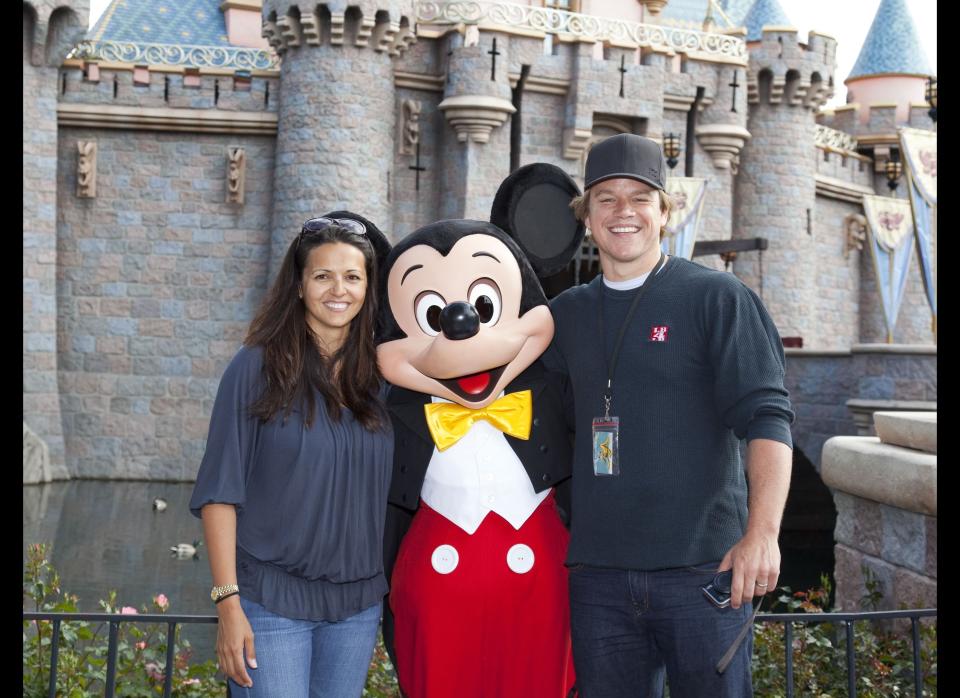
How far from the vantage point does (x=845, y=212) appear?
62.8 feet

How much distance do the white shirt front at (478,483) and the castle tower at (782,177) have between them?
14731 mm

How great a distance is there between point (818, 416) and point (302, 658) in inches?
451

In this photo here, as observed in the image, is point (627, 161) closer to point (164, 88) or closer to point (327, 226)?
point (327, 226)

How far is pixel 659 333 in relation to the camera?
2.40m

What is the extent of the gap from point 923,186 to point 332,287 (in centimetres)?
1040

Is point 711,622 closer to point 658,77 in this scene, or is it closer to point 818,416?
point 818,416

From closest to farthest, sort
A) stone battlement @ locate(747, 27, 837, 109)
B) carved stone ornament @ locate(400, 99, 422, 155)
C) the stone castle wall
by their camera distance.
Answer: the stone castle wall
carved stone ornament @ locate(400, 99, 422, 155)
stone battlement @ locate(747, 27, 837, 109)

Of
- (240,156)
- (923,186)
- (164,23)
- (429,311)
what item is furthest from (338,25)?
(429,311)

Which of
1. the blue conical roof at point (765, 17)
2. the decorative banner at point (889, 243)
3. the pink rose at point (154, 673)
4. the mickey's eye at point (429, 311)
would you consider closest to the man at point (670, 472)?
the mickey's eye at point (429, 311)

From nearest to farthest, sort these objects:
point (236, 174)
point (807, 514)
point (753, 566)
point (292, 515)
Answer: point (753, 566) < point (292, 515) < point (236, 174) < point (807, 514)

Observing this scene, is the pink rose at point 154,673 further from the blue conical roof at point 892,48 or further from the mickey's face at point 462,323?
the blue conical roof at point 892,48

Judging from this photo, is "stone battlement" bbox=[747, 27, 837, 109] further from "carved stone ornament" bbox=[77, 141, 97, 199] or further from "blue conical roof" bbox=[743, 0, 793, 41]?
"carved stone ornament" bbox=[77, 141, 97, 199]

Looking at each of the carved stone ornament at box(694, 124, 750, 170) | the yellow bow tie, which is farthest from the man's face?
the carved stone ornament at box(694, 124, 750, 170)

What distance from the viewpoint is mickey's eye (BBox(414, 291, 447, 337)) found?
2773 millimetres
